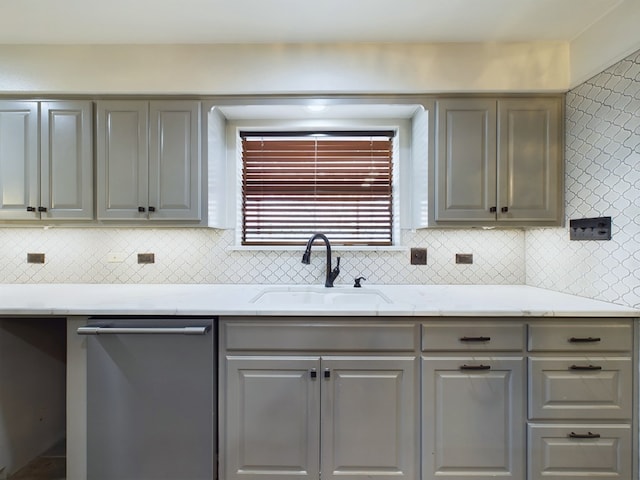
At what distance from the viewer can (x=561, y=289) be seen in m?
1.86

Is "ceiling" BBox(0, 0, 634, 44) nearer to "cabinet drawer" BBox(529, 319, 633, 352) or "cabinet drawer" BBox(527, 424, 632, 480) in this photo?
"cabinet drawer" BBox(529, 319, 633, 352)

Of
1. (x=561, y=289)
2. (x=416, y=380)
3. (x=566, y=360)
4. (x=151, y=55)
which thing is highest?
(x=151, y=55)

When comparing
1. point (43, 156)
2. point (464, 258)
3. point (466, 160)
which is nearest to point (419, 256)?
point (464, 258)

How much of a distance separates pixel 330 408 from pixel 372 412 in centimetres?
20

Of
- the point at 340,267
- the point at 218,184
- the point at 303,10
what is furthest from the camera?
the point at 340,267

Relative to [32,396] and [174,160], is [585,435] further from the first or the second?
[32,396]

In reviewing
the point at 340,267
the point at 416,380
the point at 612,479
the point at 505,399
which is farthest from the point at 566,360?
the point at 340,267

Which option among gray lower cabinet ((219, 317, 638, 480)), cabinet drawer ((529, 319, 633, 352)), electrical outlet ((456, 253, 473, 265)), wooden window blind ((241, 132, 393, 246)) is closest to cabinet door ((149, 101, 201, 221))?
wooden window blind ((241, 132, 393, 246))

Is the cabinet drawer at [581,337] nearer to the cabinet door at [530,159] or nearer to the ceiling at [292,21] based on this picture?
→ the cabinet door at [530,159]

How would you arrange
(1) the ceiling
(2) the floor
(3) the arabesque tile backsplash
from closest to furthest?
1. (1) the ceiling
2. (2) the floor
3. (3) the arabesque tile backsplash

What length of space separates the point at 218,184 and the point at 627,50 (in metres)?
2.29

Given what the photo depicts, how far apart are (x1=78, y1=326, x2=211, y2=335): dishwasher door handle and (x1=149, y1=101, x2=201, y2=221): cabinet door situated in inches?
27.1

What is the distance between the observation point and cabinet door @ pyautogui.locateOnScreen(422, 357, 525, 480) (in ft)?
4.70

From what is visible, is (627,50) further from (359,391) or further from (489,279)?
(359,391)
